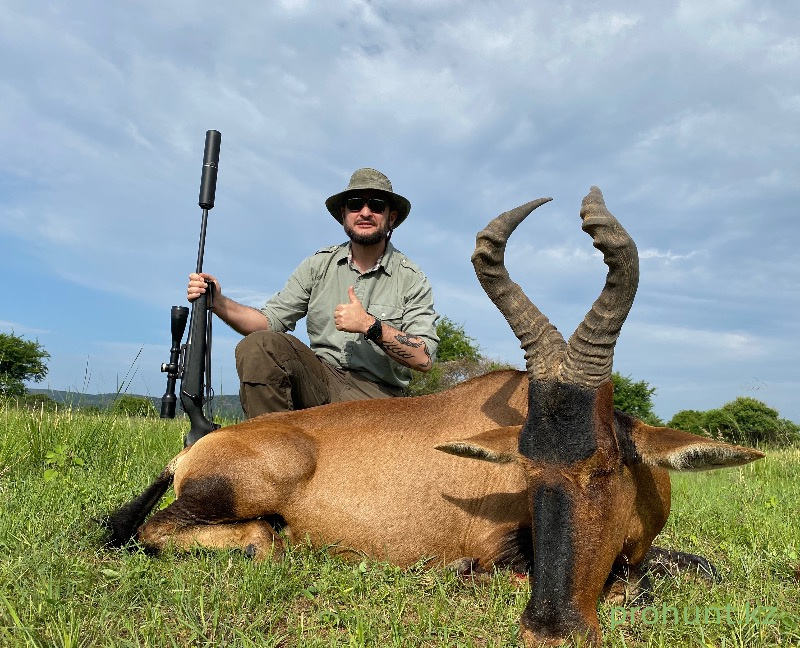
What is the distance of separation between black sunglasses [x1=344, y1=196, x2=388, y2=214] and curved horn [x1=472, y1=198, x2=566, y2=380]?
3441 mm

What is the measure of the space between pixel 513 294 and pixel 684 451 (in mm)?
1321

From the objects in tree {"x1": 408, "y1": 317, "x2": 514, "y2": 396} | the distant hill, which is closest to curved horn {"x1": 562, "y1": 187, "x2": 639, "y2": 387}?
the distant hill

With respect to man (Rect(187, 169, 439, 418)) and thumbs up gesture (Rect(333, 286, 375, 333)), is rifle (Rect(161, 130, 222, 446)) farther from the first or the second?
thumbs up gesture (Rect(333, 286, 375, 333))

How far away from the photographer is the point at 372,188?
742 centimetres

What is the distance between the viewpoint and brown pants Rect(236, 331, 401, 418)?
662 centimetres

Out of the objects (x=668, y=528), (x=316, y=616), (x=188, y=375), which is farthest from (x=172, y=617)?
(x=668, y=528)

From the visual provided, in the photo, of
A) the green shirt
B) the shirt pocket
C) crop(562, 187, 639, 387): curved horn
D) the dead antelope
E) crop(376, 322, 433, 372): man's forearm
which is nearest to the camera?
the dead antelope

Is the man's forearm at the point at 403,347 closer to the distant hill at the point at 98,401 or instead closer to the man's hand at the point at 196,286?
the man's hand at the point at 196,286

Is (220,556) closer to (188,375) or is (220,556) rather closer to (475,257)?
(475,257)

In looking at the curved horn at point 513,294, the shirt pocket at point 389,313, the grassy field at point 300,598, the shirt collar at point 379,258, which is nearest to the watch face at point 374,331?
the shirt pocket at point 389,313

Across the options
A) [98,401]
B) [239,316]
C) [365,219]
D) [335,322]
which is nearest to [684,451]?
[335,322]

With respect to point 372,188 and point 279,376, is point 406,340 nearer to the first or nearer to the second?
point 279,376

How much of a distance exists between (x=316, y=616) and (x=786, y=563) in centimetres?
337

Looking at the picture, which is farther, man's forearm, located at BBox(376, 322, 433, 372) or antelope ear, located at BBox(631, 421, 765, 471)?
man's forearm, located at BBox(376, 322, 433, 372)
